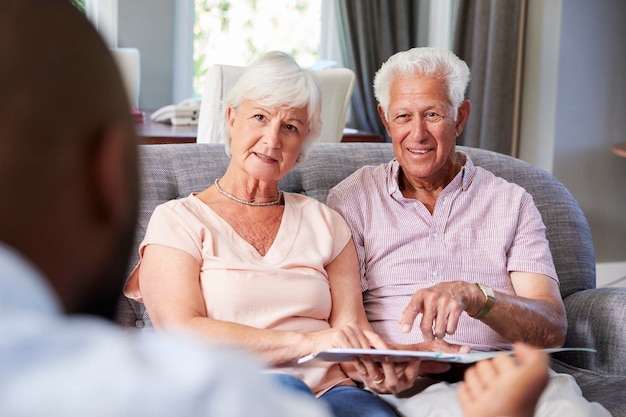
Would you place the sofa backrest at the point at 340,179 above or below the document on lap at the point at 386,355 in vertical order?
above

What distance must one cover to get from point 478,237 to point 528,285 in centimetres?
17

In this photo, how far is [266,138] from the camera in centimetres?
214

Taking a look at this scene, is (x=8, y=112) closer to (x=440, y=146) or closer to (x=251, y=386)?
(x=251, y=386)

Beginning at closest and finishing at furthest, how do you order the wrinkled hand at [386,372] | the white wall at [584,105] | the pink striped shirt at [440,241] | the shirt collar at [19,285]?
the shirt collar at [19,285], the wrinkled hand at [386,372], the pink striped shirt at [440,241], the white wall at [584,105]

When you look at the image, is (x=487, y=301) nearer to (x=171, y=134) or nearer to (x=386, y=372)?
(x=386, y=372)

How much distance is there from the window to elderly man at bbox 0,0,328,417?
5.39 metres

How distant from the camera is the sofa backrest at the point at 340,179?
7.66 feet

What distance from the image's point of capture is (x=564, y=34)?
4.59m

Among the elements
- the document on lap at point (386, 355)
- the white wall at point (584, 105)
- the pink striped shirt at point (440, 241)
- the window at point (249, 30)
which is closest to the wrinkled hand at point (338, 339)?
the document on lap at point (386, 355)

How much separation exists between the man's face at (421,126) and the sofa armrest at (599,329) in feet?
1.70

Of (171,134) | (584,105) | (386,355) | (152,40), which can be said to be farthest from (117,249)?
(152,40)

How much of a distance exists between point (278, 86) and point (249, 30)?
3.80 metres

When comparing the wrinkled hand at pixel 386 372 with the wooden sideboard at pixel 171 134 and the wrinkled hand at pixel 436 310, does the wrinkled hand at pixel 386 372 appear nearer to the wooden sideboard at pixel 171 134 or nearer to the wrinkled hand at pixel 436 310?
the wrinkled hand at pixel 436 310

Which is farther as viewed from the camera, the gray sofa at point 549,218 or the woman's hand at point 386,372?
the gray sofa at point 549,218
